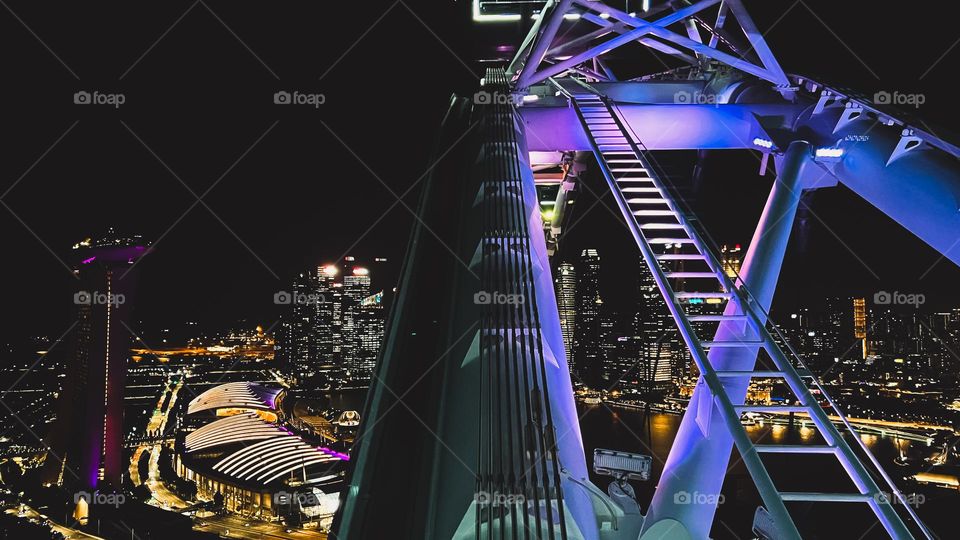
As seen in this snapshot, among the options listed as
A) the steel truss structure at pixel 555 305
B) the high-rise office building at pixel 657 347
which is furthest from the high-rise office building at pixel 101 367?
the high-rise office building at pixel 657 347

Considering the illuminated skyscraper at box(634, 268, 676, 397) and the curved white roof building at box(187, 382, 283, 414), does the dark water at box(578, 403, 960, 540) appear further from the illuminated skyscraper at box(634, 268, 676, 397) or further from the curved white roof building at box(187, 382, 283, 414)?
the curved white roof building at box(187, 382, 283, 414)

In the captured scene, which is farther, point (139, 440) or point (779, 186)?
point (139, 440)

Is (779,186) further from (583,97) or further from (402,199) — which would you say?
(402,199)

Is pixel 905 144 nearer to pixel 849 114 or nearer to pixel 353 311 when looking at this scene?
pixel 849 114

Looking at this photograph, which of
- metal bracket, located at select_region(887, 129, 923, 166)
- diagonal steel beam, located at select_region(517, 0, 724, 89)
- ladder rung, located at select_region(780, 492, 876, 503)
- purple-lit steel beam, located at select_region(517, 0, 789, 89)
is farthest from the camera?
diagonal steel beam, located at select_region(517, 0, 724, 89)

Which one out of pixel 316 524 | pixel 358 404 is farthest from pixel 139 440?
pixel 316 524

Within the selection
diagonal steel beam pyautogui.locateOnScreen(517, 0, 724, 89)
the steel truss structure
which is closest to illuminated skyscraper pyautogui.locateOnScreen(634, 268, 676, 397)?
diagonal steel beam pyautogui.locateOnScreen(517, 0, 724, 89)

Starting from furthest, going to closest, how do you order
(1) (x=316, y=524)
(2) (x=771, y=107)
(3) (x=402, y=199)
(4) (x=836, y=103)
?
(1) (x=316, y=524) → (2) (x=771, y=107) → (4) (x=836, y=103) → (3) (x=402, y=199)

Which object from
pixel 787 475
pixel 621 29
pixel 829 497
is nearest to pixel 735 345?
pixel 829 497
